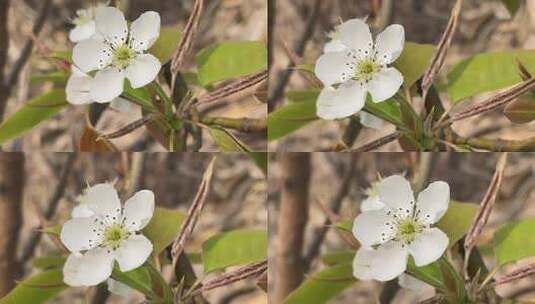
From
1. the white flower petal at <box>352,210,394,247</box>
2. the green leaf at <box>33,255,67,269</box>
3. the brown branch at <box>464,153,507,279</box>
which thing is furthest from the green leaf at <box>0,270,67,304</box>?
the brown branch at <box>464,153,507,279</box>

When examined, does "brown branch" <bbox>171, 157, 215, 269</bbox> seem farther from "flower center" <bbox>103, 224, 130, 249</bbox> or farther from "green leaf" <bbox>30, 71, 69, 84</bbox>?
"green leaf" <bbox>30, 71, 69, 84</bbox>

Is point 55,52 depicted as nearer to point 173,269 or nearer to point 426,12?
point 173,269

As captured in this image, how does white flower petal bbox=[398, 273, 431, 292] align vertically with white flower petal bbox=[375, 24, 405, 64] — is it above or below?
below

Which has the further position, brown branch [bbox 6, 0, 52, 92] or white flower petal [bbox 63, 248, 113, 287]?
brown branch [bbox 6, 0, 52, 92]

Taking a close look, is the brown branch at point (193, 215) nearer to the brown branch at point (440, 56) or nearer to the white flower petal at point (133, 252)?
the white flower petal at point (133, 252)

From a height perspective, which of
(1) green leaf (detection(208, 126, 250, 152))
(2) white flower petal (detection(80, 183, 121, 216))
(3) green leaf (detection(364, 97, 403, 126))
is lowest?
(2) white flower petal (detection(80, 183, 121, 216))

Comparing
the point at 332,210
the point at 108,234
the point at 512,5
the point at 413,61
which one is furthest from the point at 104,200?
the point at 512,5

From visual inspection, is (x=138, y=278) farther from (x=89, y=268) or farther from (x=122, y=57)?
(x=122, y=57)

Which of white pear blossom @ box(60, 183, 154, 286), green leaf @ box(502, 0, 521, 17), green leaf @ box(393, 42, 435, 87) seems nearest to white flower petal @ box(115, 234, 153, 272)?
white pear blossom @ box(60, 183, 154, 286)
